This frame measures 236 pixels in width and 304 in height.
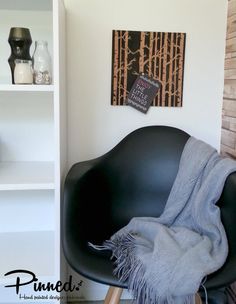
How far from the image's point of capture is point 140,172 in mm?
1621

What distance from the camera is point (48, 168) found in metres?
1.63

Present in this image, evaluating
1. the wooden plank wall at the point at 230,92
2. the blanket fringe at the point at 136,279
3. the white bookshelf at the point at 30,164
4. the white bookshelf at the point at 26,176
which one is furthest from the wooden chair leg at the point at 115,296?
the wooden plank wall at the point at 230,92

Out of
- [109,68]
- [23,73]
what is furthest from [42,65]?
[109,68]

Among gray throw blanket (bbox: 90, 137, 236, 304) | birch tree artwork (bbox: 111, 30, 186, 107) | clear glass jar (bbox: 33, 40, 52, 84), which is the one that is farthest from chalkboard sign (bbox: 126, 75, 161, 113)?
clear glass jar (bbox: 33, 40, 52, 84)

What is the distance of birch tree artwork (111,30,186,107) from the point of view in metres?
1.71

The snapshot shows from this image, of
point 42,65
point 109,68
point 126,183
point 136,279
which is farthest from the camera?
point 109,68

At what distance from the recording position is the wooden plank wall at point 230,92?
1664 mm

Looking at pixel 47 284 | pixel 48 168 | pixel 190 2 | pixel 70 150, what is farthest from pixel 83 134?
pixel 190 2

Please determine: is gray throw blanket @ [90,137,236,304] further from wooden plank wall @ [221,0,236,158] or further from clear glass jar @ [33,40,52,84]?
clear glass jar @ [33,40,52,84]

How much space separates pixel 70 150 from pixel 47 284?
2.05 ft

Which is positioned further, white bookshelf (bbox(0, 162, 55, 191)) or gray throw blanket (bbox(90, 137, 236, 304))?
white bookshelf (bbox(0, 162, 55, 191))

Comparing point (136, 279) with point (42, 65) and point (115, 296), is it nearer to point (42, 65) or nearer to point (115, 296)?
point (115, 296)

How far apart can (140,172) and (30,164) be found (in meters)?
0.51

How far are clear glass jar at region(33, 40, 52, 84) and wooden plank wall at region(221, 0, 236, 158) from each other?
831 millimetres
